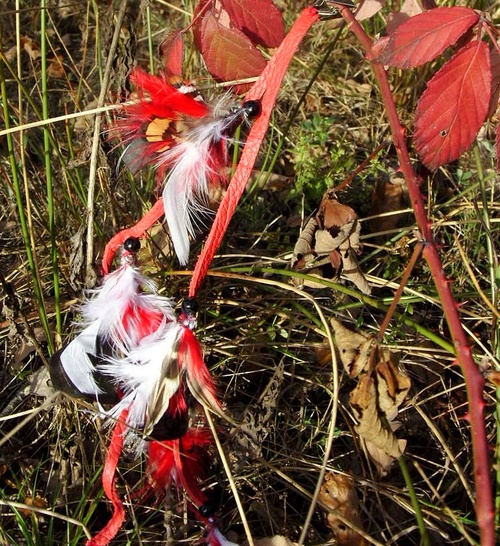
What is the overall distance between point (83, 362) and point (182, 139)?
0.44 metres

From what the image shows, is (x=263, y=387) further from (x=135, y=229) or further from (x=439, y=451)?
(x=135, y=229)

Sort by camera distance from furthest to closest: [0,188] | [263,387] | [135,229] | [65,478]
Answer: [0,188]
[263,387]
[65,478]
[135,229]

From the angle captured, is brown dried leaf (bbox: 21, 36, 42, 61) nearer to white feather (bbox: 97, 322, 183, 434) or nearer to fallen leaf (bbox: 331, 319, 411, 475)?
white feather (bbox: 97, 322, 183, 434)

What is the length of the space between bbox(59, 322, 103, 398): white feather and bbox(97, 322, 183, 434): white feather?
0.03 meters

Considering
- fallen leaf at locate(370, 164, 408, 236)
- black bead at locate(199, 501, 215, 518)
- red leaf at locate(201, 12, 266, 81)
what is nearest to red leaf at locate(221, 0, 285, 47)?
red leaf at locate(201, 12, 266, 81)

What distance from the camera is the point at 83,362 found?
3.67 ft

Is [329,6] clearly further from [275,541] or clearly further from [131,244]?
[275,541]

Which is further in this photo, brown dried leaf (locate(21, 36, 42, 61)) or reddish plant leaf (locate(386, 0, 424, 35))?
brown dried leaf (locate(21, 36, 42, 61))

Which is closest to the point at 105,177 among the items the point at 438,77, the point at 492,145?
the point at 438,77

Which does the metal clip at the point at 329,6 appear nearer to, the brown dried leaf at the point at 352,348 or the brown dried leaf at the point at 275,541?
the brown dried leaf at the point at 352,348

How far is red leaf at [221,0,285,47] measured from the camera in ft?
3.78

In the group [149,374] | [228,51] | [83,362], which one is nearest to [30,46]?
[228,51]

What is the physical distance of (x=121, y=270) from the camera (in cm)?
119

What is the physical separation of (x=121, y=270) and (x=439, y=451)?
83cm
